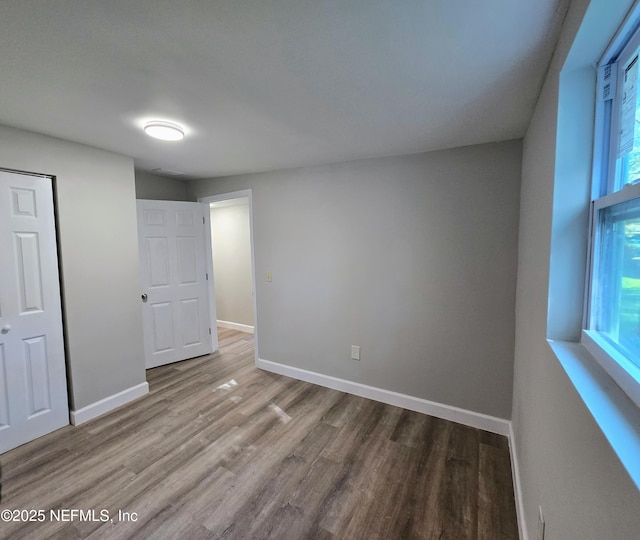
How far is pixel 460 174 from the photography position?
7.45ft

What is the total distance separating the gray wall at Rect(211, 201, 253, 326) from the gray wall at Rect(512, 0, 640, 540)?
13.4 feet

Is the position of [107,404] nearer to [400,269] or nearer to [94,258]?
[94,258]

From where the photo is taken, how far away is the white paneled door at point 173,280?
10.9ft

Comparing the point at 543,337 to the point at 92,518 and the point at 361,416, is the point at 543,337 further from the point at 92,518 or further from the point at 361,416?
the point at 92,518

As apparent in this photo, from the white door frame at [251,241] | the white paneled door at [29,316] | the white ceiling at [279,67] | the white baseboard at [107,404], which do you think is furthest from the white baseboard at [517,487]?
the white paneled door at [29,316]

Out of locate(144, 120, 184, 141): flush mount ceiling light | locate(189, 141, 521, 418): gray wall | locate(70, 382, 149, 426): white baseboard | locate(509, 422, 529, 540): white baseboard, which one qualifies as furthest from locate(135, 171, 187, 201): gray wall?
locate(509, 422, 529, 540): white baseboard

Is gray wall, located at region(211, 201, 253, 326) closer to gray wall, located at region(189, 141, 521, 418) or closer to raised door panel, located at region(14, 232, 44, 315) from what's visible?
gray wall, located at region(189, 141, 521, 418)

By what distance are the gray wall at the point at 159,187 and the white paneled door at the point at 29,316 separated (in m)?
1.18

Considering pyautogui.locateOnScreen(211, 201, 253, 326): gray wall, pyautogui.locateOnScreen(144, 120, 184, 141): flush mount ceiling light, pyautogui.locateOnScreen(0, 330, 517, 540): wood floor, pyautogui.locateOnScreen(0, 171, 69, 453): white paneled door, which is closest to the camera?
pyautogui.locateOnScreen(0, 330, 517, 540): wood floor

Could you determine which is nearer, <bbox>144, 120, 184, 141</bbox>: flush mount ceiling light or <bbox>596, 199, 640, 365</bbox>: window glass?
<bbox>596, 199, 640, 365</bbox>: window glass

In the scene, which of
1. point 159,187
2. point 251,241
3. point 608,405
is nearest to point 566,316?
point 608,405

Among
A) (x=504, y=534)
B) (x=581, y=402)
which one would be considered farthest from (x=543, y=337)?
(x=504, y=534)

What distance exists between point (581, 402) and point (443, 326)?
172cm

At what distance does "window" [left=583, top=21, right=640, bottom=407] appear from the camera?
0.72 metres
